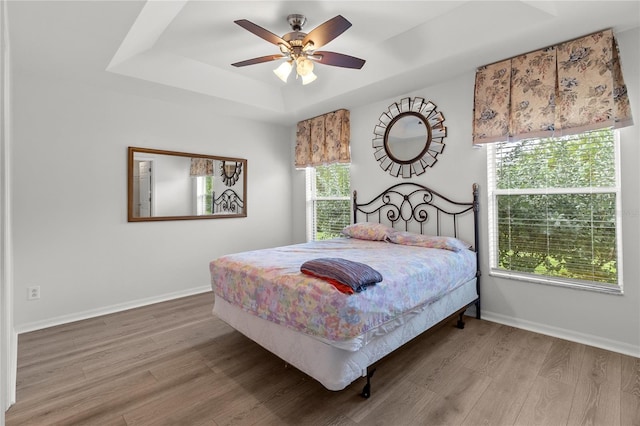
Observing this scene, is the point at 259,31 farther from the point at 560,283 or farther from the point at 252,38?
the point at 560,283

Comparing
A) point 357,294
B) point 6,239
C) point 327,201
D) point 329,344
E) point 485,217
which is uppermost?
point 327,201

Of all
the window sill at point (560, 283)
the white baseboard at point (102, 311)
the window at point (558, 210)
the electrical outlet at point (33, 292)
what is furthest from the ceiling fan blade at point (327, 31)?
the electrical outlet at point (33, 292)

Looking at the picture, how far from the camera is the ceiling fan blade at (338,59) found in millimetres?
2580

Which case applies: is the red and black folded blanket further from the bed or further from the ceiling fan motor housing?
the ceiling fan motor housing

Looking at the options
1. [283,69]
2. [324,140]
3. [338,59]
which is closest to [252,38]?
[283,69]

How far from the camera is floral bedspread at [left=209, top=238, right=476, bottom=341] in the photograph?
5.89 ft

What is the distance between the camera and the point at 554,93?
2.64 m

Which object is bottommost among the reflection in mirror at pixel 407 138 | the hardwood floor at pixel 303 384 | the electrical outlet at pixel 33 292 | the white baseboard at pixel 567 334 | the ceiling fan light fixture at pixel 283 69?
the hardwood floor at pixel 303 384

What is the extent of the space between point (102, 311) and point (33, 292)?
63 centimetres

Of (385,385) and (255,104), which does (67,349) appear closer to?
(385,385)

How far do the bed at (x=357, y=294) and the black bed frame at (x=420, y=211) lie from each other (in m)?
0.01

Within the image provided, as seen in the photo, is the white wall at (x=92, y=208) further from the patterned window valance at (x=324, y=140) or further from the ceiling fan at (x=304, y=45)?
the ceiling fan at (x=304, y=45)

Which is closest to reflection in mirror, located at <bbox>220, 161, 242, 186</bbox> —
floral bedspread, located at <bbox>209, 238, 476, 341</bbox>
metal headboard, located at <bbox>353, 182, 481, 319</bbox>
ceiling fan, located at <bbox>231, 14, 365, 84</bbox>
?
metal headboard, located at <bbox>353, 182, 481, 319</bbox>

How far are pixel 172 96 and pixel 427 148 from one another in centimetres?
298
